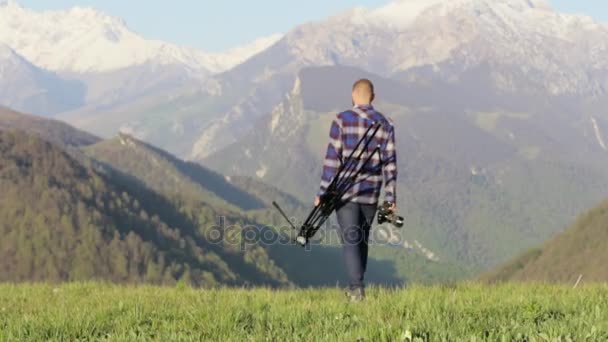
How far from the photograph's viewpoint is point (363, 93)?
1354 cm

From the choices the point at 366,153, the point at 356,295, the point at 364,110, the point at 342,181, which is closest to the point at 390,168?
the point at 366,153

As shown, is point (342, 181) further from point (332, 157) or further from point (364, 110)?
point (364, 110)

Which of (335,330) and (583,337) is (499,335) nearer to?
(583,337)

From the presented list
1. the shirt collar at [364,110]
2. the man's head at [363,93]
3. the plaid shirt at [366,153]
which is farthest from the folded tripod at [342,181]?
the man's head at [363,93]

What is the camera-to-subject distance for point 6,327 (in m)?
9.74

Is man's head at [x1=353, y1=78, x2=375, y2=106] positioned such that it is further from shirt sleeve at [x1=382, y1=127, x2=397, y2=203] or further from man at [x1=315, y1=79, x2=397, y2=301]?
shirt sleeve at [x1=382, y1=127, x2=397, y2=203]

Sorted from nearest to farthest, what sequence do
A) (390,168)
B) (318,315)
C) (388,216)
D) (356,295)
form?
(318,315) → (388,216) → (356,295) → (390,168)

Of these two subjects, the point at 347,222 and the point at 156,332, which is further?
the point at 347,222

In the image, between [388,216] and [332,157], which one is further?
[332,157]

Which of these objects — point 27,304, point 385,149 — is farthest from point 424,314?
point 27,304

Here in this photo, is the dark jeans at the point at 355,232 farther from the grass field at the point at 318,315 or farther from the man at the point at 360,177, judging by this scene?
the grass field at the point at 318,315

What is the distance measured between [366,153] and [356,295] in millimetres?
2270

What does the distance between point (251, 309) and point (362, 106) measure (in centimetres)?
404

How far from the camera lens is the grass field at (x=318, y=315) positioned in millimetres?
8539
